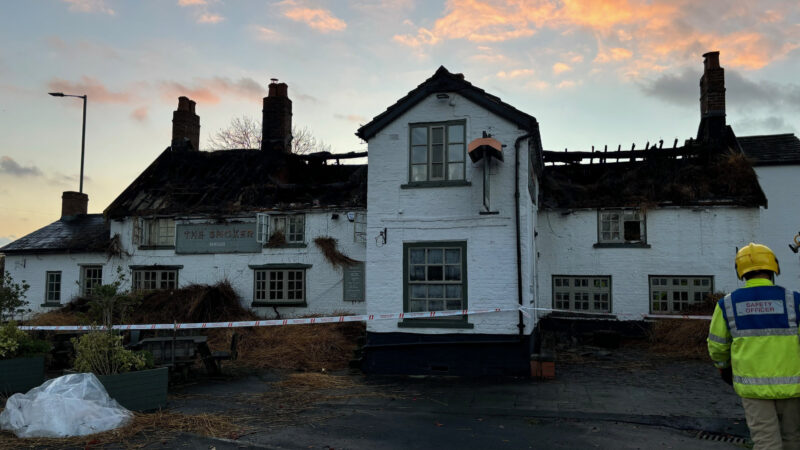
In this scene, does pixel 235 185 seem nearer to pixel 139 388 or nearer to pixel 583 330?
pixel 583 330

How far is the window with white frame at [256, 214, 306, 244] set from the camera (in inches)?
739

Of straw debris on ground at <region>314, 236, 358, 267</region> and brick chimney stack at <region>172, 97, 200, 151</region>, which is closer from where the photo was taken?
straw debris on ground at <region>314, 236, 358, 267</region>

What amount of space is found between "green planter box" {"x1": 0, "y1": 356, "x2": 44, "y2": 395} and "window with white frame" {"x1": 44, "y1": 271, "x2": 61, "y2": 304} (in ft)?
43.5

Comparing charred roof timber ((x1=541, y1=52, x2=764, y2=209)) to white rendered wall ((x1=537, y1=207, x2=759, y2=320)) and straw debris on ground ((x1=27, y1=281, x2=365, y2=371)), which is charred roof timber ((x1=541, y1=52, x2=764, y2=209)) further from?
straw debris on ground ((x1=27, y1=281, x2=365, y2=371))

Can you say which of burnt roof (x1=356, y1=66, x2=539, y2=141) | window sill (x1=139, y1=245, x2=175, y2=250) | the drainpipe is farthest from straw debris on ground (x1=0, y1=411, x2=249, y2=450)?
window sill (x1=139, y1=245, x2=175, y2=250)

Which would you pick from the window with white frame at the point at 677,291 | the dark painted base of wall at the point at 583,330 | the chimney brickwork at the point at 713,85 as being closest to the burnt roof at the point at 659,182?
the chimney brickwork at the point at 713,85

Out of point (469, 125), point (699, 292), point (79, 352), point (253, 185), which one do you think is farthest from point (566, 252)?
point (79, 352)

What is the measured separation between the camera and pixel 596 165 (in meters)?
20.3

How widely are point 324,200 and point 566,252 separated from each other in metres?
7.89

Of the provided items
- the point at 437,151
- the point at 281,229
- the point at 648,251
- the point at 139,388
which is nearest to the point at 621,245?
the point at 648,251

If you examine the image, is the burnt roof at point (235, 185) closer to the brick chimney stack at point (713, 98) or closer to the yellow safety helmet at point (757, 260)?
the brick chimney stack at point (713, 98)

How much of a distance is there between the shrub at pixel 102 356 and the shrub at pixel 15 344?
1612 mm

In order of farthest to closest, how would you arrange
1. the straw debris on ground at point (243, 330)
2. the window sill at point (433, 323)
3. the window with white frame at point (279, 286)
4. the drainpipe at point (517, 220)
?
the window with white frame at point (279, 286)
the straw debris on ground at point (243, 330)
the window sill at point (433, 323)
the drainpipe at point (517, 220)

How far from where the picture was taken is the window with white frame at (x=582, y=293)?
58.1ft
